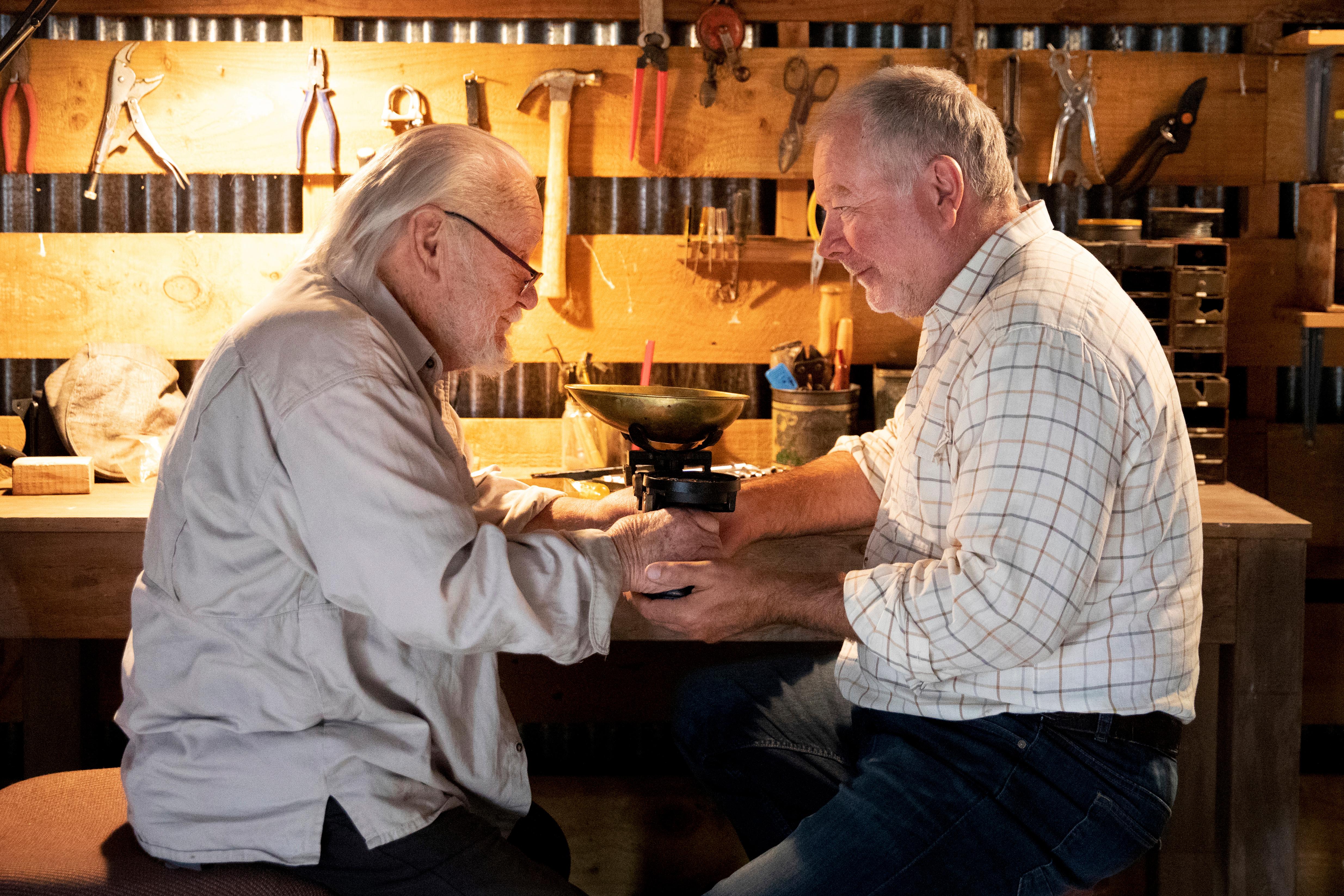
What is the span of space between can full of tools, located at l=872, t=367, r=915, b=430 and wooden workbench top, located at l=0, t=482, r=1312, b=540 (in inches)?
32.9

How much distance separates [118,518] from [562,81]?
1626mm

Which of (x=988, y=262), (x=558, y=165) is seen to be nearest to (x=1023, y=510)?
(x=988, y=262)

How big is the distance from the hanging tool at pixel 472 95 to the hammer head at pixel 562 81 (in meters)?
0.11

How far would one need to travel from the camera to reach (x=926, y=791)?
1.89 metres

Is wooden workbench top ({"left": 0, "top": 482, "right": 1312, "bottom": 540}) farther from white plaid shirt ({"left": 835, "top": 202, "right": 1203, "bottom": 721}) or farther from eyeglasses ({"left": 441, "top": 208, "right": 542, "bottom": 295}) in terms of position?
eyeglasses ({"left": 441, "top": 208, "right": 542, "bottom": 295})

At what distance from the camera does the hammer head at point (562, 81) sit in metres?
3.22

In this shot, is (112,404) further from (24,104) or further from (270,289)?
(24,104)

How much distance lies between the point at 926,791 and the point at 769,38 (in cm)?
228

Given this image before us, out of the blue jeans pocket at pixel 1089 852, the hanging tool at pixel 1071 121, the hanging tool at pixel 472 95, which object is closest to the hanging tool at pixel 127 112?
the hanging tool at pixel 472 95

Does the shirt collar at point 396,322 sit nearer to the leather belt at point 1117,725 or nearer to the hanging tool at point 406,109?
the leather belt at point 1117,725

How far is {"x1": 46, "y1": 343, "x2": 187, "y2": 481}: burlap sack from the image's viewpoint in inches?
115

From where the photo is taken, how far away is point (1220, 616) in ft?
8.20

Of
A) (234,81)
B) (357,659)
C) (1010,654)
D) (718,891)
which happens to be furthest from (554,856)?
(234,81)

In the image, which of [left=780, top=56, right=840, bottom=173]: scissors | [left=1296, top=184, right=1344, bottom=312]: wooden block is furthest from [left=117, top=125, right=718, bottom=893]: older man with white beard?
[left=1296, top=184, right=1344, bottom=312]: wooden block
